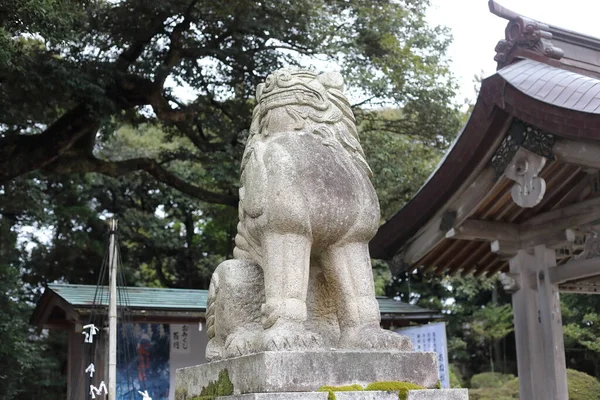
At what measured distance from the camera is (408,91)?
1129cm

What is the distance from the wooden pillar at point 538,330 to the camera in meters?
6.75

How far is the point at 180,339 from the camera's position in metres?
10.4

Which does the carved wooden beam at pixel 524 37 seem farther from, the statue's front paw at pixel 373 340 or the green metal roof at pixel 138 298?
the green metal roof at pixel 138 298

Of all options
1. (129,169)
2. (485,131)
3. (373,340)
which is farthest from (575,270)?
(129,169)

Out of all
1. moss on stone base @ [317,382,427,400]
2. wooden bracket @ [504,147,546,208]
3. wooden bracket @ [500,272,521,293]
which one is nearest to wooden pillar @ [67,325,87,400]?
wooden bracket @ [500,272,521,293]

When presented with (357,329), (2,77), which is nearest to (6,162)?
(2,77)

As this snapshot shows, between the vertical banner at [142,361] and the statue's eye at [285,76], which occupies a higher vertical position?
the statue's eye at [285,76]

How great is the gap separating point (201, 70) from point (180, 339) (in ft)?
14.7

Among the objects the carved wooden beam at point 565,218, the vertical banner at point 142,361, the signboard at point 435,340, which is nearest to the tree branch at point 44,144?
the vertical banner at point 142,361

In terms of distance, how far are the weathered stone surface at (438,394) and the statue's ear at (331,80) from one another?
5.02 ft

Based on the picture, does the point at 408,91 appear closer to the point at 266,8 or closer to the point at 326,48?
the point at 326,48

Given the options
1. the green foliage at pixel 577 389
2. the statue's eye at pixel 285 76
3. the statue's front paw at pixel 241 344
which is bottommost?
the green foliage at pixel 577 389

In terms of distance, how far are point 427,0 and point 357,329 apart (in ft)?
33.3

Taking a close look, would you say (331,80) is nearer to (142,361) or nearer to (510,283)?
(510,283)
